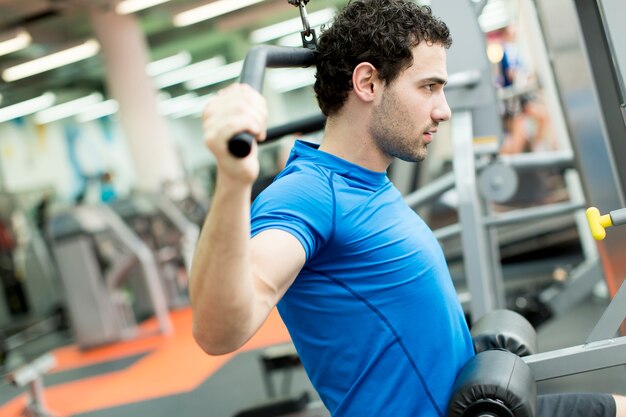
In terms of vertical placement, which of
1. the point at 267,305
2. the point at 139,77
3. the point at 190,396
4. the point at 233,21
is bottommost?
the point at 190,396

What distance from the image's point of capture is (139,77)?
9641 millimetres

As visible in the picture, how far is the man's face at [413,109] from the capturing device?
122cm

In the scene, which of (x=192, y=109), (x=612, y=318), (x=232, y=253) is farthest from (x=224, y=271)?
(x=192, y=109)

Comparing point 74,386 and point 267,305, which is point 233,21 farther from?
point 267,305

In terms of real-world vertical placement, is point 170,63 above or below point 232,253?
above

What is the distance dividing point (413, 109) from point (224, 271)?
1.63ft

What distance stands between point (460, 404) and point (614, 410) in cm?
46

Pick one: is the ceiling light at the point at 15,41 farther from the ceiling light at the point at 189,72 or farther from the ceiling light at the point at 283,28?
the ceiling light at the point at 189,72

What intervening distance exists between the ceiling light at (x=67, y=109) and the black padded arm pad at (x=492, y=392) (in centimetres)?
1365

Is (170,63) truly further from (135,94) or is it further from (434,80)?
(434,80)

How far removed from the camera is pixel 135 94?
31.6ft

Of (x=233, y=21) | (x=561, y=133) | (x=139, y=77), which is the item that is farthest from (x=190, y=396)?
(x=233, y=21)

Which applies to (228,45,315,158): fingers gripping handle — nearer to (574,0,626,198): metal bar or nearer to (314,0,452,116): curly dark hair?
(314,0,452,116): curly dark hair

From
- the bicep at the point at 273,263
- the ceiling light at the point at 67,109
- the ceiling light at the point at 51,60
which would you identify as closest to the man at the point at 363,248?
the bicep at the point at 273,263
